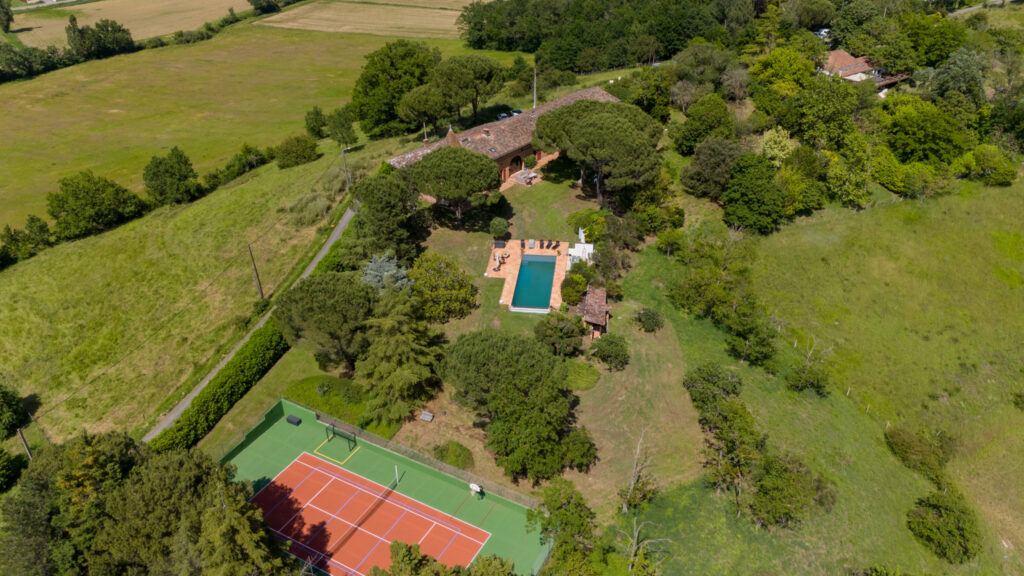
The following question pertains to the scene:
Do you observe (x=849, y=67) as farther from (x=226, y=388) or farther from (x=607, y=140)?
(x=226, y=388)

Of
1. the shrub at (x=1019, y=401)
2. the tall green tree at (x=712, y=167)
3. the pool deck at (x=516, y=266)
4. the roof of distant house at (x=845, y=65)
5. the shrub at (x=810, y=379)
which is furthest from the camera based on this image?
the roof of distant house at (x=845, y=65)

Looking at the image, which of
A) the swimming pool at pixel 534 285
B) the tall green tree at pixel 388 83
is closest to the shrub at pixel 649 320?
the swimming pool at pixel 534 285

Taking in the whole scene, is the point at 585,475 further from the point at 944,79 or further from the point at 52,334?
the point at 944,79

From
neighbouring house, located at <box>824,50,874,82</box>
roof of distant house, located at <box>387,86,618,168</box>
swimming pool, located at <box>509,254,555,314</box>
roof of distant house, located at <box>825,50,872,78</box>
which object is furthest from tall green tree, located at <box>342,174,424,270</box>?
roof of distant house, located at <box>825,50,872,78</box>

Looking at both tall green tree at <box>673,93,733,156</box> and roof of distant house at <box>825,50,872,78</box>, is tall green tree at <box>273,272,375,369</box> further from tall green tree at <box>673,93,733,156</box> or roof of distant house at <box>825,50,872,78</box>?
roof of distant house at <box>825,50,872,78</box>

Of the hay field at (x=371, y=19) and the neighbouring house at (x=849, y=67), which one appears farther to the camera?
the hay field at (x=371, y=19)

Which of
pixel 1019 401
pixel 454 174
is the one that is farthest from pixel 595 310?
pixel 1019 401

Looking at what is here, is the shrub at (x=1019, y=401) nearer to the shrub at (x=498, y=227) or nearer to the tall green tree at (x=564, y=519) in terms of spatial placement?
the tall green tree at (x=564, y=519)
